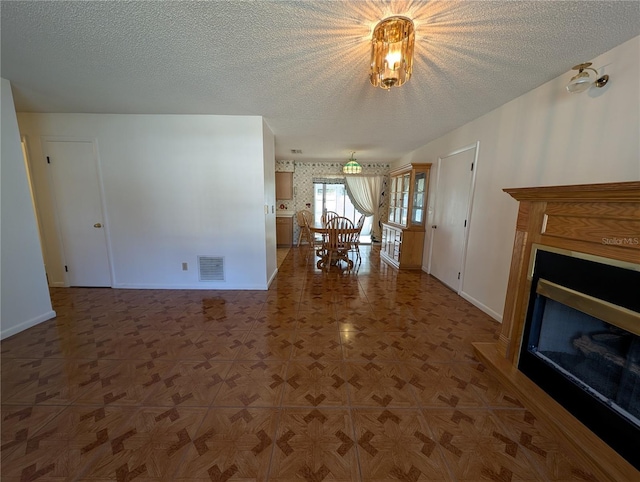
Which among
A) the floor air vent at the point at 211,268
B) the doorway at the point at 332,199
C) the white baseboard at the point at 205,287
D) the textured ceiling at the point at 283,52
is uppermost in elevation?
the textured ceiling at the point at 283,52

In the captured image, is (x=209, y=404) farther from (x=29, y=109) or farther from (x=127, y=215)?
(x=29, y=109)

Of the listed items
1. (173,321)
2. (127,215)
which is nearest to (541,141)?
(173,321)

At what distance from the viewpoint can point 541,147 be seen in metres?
2.03

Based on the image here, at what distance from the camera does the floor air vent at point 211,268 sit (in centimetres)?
321

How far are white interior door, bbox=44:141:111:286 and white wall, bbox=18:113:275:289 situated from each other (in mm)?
107

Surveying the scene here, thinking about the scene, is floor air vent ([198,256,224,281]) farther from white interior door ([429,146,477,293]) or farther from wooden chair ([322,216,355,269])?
white interior door ([429,146,477,293])

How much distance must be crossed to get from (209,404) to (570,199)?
2399 millimetres

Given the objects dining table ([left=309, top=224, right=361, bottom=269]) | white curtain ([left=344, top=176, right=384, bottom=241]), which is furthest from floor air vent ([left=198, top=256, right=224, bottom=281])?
white curtain ([left=344, top=176, right=384, bottom=241])

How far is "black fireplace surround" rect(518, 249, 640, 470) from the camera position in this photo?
1096mm

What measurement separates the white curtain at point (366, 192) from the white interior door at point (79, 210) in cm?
514

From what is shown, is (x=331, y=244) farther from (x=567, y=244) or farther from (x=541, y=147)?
(x=567, y=244)

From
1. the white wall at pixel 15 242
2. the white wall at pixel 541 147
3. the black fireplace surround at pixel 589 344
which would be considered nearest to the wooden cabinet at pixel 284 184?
the white wall at pixel 541 147

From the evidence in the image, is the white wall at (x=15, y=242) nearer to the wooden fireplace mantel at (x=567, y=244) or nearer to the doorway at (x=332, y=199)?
the wooden fireplace mantel at (x=567, y=244)

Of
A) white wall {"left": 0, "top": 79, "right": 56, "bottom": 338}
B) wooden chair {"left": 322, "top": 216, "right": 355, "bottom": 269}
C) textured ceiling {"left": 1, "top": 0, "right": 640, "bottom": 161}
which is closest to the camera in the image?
textured ceiling {"left": 1, "top": 0, "right": 640, "bottom": 161}
